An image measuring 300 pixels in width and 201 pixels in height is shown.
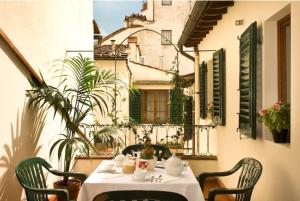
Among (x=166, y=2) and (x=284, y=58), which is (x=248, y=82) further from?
(x=166, y=2)

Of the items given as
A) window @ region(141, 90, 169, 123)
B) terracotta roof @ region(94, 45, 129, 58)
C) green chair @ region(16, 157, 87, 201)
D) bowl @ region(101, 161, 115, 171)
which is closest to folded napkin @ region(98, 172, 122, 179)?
bowl @ region(101, 161, 115, 171)

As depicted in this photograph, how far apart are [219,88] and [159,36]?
15839 millimetres

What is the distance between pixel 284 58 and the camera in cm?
362

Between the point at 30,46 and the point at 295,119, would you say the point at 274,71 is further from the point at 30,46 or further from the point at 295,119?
the point at 30,46

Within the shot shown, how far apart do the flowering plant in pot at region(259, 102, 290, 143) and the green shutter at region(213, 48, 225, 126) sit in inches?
95.0

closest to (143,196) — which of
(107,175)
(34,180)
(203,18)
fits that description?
(107,175)

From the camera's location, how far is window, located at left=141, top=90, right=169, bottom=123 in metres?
14.0

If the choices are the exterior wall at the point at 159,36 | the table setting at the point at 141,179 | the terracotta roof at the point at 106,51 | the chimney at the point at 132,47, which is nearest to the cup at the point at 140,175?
the table setting at the point at 141,179

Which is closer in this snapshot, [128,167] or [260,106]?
[128,167]

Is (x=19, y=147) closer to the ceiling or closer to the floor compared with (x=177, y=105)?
closer to the floor

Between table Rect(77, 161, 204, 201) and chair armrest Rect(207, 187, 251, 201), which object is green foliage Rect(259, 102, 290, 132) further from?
table Rect(77, 161, 204, 201)

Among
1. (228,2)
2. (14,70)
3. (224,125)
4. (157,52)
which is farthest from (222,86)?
(157,52)

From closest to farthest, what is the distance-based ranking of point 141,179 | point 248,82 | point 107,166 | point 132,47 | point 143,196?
point 143,196, point 141,179, point 107,166, point 248,82, point 132,47

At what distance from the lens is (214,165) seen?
612 cm
